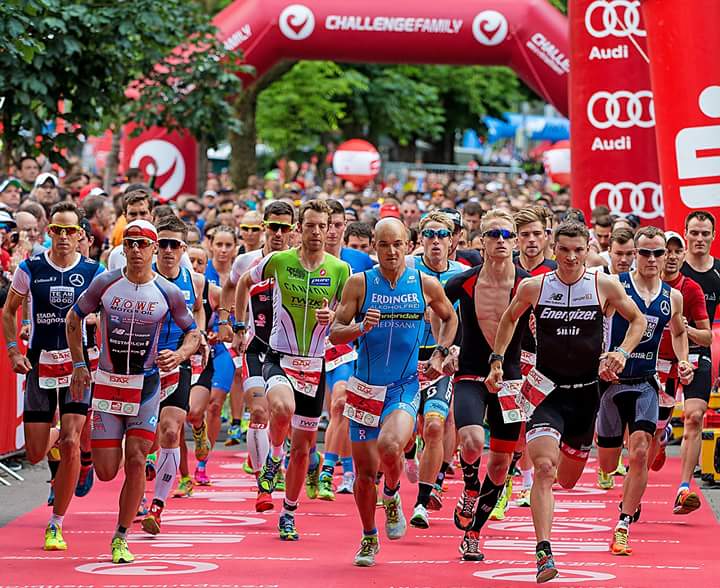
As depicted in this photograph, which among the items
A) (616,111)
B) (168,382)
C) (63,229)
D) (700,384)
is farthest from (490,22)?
(63,229)

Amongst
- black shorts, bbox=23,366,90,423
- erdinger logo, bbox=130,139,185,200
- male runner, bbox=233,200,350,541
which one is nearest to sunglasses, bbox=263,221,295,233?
male runner, bbox=233,200,350,541

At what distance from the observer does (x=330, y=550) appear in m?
9.95

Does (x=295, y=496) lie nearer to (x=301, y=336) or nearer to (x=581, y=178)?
(x=301, y=336)

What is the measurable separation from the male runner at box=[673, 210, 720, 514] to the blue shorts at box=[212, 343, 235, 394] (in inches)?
146

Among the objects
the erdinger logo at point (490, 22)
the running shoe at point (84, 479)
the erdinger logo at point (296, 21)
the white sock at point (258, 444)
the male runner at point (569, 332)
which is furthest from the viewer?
the erdinger logo at point (490, 22)

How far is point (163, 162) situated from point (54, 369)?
14819mm

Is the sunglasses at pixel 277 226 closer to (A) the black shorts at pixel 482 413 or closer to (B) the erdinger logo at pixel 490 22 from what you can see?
(A) the black shorts at pixel 482 413

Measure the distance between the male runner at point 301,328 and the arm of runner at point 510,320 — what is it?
138 centimetres

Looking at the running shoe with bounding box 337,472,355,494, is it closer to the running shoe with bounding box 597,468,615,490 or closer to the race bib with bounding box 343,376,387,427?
the running shoe with bounding box 597,468,615,490

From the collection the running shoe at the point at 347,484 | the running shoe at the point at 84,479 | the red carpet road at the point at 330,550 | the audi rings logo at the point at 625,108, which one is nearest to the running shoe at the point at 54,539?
the red carpet road at the point at 330,550

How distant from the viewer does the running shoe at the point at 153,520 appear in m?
10.3

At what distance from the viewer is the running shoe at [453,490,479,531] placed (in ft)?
33.3

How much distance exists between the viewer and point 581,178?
20.5 meters

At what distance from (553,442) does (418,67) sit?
3961 centimetres
